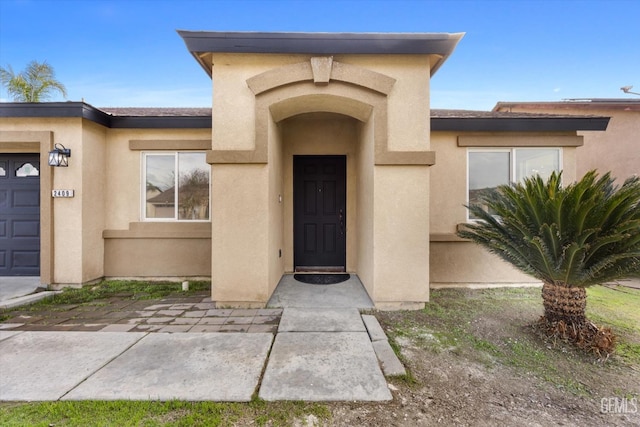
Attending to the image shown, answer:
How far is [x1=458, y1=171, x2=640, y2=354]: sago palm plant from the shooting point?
316 cm

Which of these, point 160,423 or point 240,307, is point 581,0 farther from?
point 160,423

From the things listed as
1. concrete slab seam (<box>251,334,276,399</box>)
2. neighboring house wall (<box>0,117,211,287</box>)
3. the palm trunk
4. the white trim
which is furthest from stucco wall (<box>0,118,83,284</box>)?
the palm trunk

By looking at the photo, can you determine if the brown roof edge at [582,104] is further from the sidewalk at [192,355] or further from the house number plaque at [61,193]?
the house number plaque at [61,193]

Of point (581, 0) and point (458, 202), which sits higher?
point (581, 0)

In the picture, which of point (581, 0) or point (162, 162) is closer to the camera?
point (162, 162)

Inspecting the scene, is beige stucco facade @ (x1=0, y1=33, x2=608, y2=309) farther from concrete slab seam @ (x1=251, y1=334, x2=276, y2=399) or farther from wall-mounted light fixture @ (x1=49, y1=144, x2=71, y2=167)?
concrete slab seam @ (x1=251, y1=334, x2=276, y2=399)

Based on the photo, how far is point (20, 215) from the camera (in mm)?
5902

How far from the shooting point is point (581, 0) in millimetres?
10000

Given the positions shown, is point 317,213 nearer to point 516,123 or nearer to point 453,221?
point 453,221

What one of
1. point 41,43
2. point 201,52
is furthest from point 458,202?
point 41,43

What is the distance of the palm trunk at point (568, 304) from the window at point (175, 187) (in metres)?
6.06

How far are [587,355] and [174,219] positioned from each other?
693 centimetres

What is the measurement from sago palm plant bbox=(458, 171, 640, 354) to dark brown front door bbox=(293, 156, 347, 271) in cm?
340

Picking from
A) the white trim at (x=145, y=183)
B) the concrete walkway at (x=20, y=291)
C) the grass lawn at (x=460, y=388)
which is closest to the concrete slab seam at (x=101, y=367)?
the grass lawn at (x=460, y=388)
